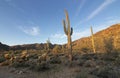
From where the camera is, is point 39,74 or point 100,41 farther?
point 100,41

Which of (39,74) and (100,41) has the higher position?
(100,41)

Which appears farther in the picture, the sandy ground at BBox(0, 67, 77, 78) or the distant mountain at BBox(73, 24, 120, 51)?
the distant mountain at BBox(73, 24, 120, 51)

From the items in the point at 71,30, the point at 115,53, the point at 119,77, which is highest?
the point at 71,30

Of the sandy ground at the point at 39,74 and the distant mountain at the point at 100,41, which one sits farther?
the distant mountain at the point at 100,41

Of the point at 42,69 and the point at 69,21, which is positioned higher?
the point at 69,21

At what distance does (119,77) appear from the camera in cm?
985

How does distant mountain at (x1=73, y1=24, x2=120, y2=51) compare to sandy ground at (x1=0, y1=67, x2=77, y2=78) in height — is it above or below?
above

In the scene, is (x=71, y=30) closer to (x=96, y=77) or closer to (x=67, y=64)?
(x=67, y=64)

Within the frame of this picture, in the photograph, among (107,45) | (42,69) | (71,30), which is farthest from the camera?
(107,45)

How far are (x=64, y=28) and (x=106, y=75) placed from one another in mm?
8763

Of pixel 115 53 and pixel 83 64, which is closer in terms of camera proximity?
pixel 83 64

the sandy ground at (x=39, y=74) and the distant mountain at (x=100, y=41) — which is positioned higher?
the distant mountain at (x=100, y=41)

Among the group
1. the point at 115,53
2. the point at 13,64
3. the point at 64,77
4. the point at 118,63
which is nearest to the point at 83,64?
the point at 118,63

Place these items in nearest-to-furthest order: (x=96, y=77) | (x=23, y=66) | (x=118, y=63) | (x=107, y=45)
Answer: (x=96, y=77) → (x=23, y=66) → (x=118, y=63) → (x=107, y=45)
